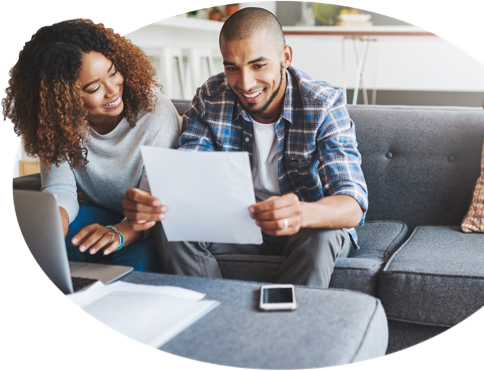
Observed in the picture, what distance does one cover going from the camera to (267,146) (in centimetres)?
148

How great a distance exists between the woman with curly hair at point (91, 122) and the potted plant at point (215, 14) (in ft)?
9.52

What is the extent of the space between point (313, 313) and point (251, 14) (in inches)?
32.3

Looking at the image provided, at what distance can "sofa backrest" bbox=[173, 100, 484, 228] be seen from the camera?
168 cm

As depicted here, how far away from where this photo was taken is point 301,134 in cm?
141

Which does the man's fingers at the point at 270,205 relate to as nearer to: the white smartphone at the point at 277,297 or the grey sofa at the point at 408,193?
the white smartphone at the point at 277,297

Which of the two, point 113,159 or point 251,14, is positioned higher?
point 251,14

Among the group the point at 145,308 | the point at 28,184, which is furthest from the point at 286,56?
the point at 28,184

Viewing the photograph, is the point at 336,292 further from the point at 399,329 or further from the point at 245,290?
the point at 399,329

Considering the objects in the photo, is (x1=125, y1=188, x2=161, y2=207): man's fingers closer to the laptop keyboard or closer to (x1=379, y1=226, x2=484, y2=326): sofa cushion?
the laptop keyboard

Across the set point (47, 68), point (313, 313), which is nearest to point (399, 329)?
point (313, 313)

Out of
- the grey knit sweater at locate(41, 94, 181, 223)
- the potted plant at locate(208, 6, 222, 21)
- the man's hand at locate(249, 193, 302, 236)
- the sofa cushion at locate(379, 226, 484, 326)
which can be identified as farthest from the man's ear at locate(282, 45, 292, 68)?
the potted plant at locate(208, 6, 222, 21)

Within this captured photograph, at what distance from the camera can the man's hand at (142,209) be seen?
1084mm

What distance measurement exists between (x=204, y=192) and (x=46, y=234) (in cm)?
32

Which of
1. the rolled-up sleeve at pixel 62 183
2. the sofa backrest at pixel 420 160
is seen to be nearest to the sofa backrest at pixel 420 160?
the sofa backrest at pixel 420 160
